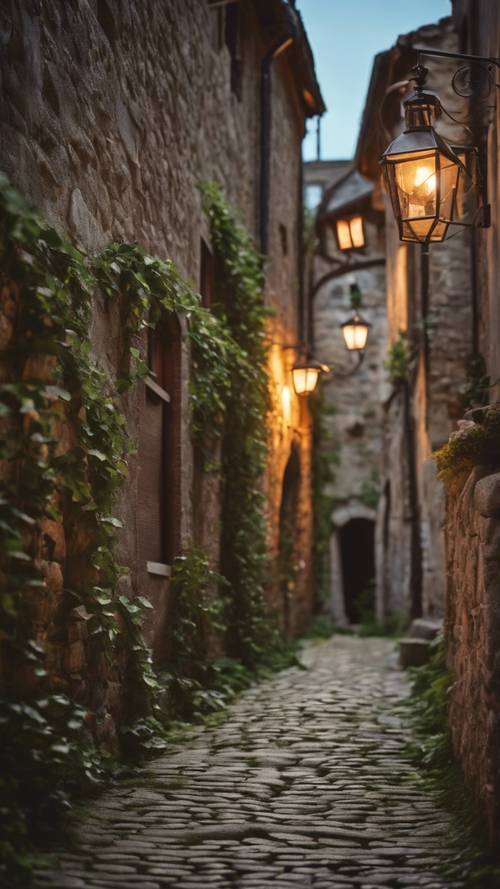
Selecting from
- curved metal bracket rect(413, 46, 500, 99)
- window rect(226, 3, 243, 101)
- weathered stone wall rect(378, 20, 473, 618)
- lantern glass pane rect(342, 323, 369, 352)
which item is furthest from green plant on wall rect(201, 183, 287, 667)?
lantern glass pane rect(342, 323, 369, 352)

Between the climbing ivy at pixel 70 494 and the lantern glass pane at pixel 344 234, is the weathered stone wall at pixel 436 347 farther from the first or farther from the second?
the climbing ivy at pixel 70 494

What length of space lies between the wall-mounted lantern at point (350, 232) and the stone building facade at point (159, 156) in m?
0.79

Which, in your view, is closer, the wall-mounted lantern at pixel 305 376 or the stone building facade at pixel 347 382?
the wall-mounted lantern at pixel 305 376

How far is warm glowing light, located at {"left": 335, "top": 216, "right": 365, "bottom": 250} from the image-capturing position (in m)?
12.5

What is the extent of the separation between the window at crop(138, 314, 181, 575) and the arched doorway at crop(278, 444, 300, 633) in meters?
4.89

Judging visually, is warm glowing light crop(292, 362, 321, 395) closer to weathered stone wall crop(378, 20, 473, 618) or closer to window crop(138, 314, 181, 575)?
weathered stone wall crop(378, 20, 473, 618)

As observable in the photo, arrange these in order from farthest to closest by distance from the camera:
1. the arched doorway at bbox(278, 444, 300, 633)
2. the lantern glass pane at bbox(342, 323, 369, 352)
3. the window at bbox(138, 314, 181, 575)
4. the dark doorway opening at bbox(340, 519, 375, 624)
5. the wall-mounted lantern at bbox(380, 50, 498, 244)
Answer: the dark doorway opening at bbox(340, 519, 375, 624) → the lantern glass pane at bbox(342, 323, 369, 352) → the arched doorway at bbox(278, 444, 300, 633) → the window at bbox(138, 314, 181, 575) → the wall-mounted lantern at bbox(380, 50, 498, 244)

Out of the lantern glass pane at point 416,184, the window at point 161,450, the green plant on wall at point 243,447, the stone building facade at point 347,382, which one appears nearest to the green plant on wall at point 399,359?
the green plant on wall at point 243,447

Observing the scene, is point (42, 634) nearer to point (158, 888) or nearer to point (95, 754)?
point (95, 754)

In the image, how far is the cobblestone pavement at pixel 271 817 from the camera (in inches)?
149

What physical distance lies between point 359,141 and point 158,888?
530 inches

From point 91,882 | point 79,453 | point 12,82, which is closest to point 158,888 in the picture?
point 91,882

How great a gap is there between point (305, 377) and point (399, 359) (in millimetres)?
2002

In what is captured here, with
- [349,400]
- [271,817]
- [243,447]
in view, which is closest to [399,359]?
[243,447]
